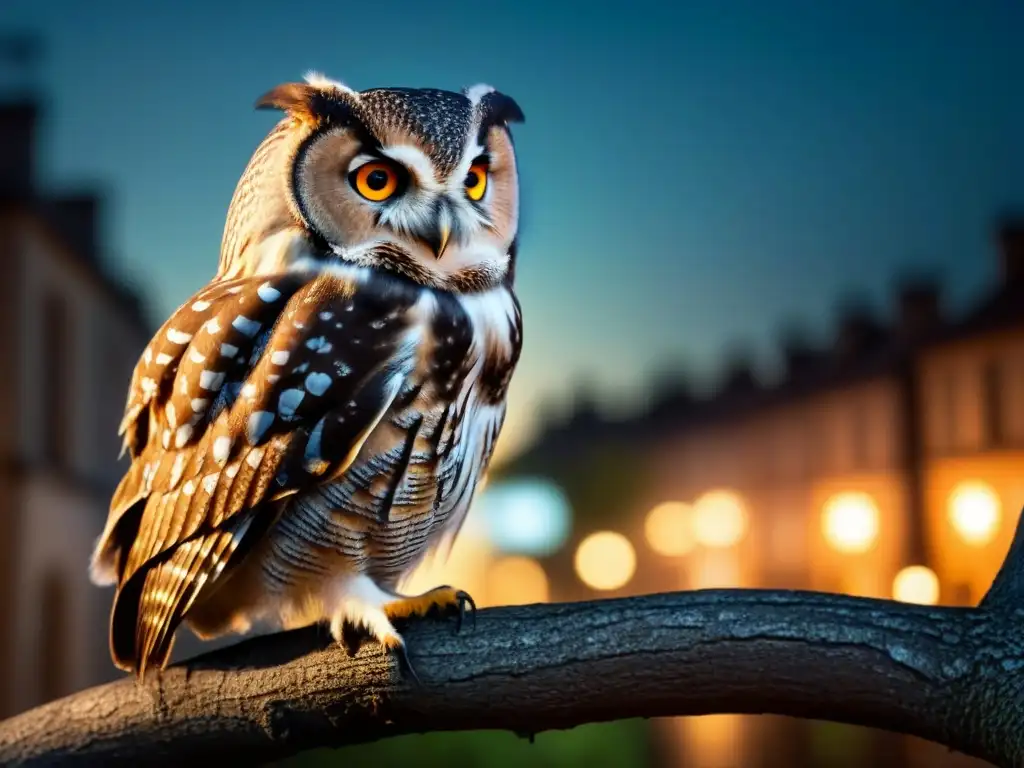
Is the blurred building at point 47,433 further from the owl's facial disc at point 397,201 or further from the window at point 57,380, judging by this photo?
the owl's facial disc at point 397,201

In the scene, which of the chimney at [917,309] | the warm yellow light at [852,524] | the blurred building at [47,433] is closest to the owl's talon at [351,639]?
the blurred building at [47,433]

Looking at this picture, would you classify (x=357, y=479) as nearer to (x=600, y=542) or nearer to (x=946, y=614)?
(x=946, y=614)

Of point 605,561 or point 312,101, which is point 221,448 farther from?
point 605,561

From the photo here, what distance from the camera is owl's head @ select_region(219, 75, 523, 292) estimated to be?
729 mm

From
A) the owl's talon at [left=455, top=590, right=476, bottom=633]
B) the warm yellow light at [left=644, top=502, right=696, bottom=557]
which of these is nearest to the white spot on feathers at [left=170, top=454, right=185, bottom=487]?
the owl's talon at [left=455, top=590, right=476, bottom=633]

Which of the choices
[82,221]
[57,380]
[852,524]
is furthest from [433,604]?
[82,221]

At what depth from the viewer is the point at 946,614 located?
0.80 m

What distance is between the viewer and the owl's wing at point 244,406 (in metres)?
0.77

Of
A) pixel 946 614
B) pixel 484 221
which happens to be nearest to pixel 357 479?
pixel 484 221

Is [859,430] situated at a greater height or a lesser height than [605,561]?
greater

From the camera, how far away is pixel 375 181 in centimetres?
75

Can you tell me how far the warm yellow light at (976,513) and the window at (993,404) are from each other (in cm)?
33

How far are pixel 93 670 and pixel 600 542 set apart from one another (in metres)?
2.01

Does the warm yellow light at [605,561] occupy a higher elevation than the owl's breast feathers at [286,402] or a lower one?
higher
